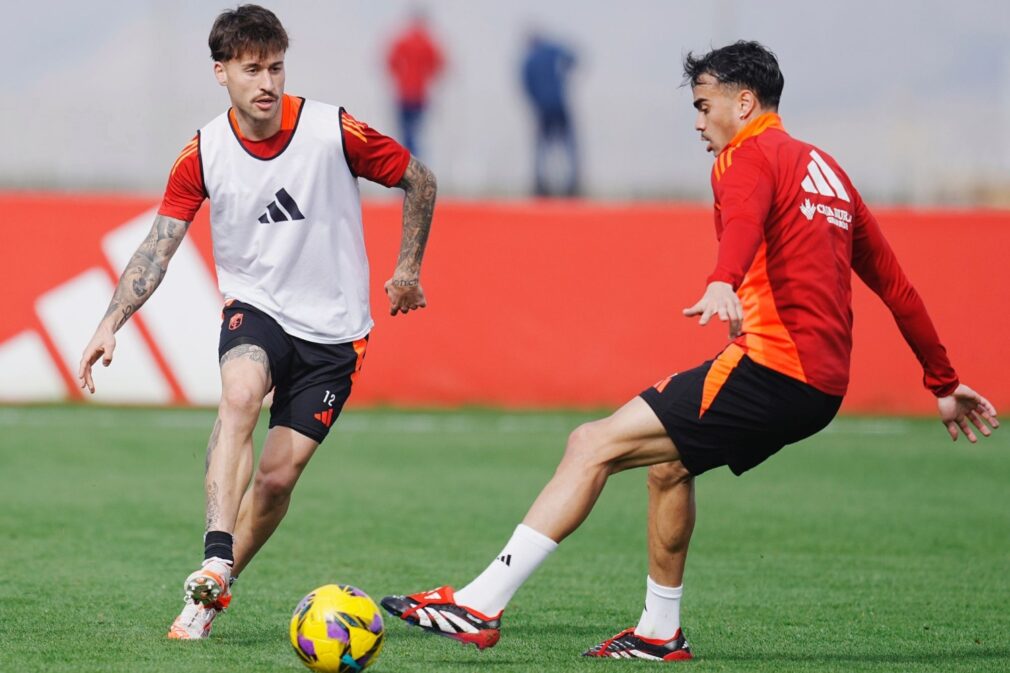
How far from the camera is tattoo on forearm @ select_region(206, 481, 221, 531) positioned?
6.38 m

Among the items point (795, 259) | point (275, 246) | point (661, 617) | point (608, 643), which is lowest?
point (608, 643)

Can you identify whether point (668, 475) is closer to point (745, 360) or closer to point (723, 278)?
point (745, 360)

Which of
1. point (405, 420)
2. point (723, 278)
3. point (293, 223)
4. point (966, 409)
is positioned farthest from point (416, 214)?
point (405, 420)

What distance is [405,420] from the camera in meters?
15.2

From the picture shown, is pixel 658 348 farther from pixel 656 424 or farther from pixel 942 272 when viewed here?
pixel 656 424

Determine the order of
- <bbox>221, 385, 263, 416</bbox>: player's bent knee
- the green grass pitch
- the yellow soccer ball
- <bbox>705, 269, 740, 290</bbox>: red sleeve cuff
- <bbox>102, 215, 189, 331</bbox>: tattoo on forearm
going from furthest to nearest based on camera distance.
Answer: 1. <bbox>102, 215, 189, 331</bbox>: tattoo on forearm
2. the green grass pitch
3. <bbox>221, 385, 263, 416</bbox>: player's bent knee
4. the yellow soccer ball
5. <bbox>705, 269, 740, 290</bbox>: red sleeve cuff

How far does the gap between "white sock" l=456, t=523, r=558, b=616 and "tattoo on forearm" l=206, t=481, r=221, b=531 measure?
1.04 metres

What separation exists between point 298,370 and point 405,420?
8313 millimetres

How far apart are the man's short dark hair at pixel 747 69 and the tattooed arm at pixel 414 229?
4.22ft

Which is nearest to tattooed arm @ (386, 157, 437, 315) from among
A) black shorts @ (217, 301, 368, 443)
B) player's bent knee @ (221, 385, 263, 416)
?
black shorts @ (217, 301, 368, 443)

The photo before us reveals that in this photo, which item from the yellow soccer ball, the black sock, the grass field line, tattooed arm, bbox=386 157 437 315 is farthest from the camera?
the grass field line

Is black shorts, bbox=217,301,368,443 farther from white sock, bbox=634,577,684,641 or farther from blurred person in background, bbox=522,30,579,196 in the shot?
blurred person in background, bbox=522,30,579,196

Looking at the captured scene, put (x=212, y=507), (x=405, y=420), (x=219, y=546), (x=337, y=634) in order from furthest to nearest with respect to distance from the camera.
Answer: (x=405, y=420) → (x=212, y=507) → (x=219, y=546) → (x=337, y=634)

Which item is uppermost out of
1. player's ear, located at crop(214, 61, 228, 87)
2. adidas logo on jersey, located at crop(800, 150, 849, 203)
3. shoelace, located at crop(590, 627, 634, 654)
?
player's ear, located at crop(214, 61, 228, 87)
